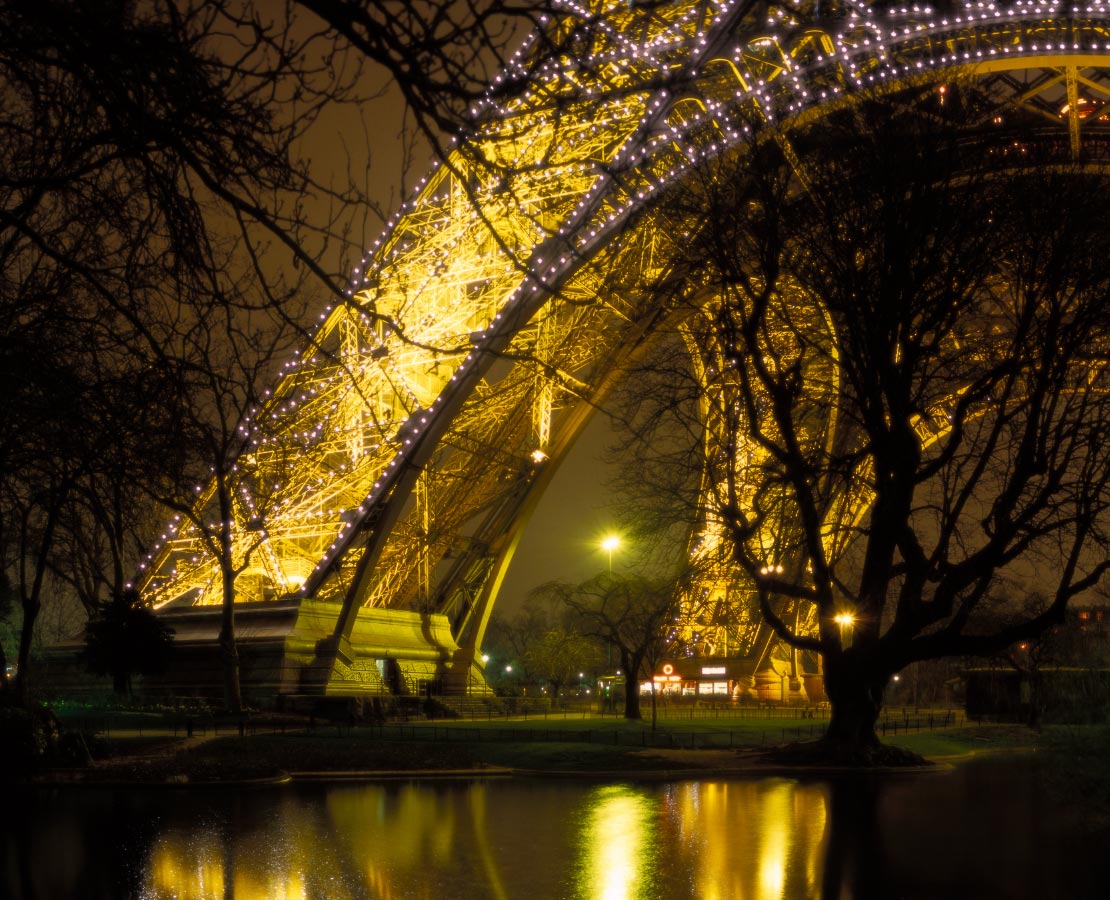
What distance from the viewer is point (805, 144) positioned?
88.2 feet

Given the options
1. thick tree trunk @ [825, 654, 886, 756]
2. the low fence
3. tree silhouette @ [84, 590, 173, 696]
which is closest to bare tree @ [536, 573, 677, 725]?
the low fence

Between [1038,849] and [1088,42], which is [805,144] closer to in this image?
[1088,42]

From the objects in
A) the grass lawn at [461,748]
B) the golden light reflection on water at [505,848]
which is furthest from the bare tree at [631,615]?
the golden light reflection on water at [505,848]

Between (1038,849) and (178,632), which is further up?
(178,632)

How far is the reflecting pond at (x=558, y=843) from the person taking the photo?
1024cm

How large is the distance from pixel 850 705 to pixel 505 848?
33.5 ft

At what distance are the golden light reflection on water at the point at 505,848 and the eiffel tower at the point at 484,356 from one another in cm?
1069

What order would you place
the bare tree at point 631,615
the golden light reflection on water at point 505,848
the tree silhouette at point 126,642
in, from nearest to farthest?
the golden light reflection on water at point 505,848, the tree silhouette at point 126,642, the bare tree at point 631,615

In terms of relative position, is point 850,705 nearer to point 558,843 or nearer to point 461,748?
point 461,748

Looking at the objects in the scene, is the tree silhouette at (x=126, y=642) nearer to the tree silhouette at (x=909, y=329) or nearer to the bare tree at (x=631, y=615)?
the bare tree at (x=631, y=615)

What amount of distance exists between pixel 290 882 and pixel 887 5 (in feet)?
88.7

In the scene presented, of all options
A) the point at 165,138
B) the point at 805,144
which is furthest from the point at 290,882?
the point at 805,144

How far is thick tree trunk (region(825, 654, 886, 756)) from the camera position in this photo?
20.9 m

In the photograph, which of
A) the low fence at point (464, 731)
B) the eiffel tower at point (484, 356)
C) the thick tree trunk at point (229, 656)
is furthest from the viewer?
the thick tree trunk at point (229, 656)
